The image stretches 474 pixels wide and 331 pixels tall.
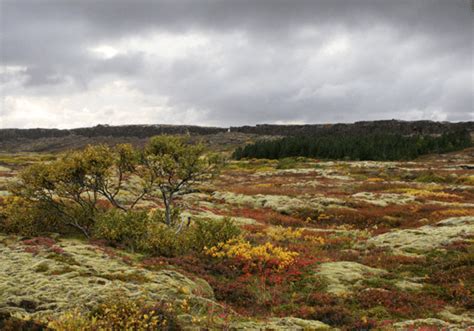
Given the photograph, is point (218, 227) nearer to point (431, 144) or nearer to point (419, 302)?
point (419, 302)

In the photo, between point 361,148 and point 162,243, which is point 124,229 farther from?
point 361,148

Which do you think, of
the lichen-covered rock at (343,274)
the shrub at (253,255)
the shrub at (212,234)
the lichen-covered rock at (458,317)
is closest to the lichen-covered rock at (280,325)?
the lichen-covered rock at (343,274)

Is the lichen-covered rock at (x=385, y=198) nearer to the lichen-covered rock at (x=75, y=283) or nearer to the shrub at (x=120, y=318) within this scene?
the lichen-covered rock at (x=75, y=283)

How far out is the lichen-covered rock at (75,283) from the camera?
10039 millimetres

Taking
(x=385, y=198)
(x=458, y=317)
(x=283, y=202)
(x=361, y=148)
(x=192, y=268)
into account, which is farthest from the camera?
(x=361, y=148)

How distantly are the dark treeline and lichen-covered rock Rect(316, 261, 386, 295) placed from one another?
119 meters

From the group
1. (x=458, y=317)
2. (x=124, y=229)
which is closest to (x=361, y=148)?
(x=124, y=229)

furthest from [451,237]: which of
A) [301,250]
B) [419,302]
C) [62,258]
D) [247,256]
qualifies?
[62,258]

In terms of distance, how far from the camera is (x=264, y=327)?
9523 millimetres

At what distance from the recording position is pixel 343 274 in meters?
16.2

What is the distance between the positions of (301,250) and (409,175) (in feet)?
191

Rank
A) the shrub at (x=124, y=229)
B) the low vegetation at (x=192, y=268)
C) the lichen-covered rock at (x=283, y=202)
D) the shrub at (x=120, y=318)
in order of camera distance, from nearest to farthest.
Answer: the shrub at (x=120, y=318) → the low vegetation at (x=192, y=268) → the shrub at (x=124, y=229) → the lichen-covered rock at (x=283, y=202)

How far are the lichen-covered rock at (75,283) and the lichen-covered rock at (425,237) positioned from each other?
45.0 ft

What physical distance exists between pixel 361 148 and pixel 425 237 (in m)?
122
